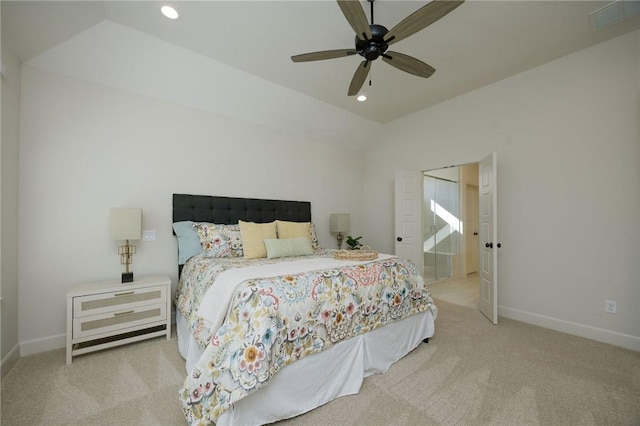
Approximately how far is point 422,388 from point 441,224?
14.0ft

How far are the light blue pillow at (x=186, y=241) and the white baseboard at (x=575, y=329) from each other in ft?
12.7

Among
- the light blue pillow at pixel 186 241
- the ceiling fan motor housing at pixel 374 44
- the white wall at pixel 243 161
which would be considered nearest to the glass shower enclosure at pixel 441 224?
the white wall at pixel 243 161

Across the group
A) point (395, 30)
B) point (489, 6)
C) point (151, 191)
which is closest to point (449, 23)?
point (489, 6)

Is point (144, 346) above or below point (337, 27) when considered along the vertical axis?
below

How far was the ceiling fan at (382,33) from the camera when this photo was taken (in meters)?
1.56

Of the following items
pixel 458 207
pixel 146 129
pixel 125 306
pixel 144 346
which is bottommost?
pixel 144 346

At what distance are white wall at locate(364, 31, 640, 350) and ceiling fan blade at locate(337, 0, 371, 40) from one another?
8.46 ft

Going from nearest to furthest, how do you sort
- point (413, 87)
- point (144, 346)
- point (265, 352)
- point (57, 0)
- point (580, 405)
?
1. point (265, 352)
2. point (580, 405)
3. point (57, 0)
4. point (144, 346)
5. point (413, 87)

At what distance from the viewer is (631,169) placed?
254cm

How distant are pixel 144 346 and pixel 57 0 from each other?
292 cm

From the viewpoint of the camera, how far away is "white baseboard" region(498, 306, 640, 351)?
8.21 feet

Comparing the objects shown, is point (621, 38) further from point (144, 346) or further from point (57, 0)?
point (144, 346)

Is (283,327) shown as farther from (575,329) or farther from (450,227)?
(450,227)

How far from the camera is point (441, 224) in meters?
5.59
